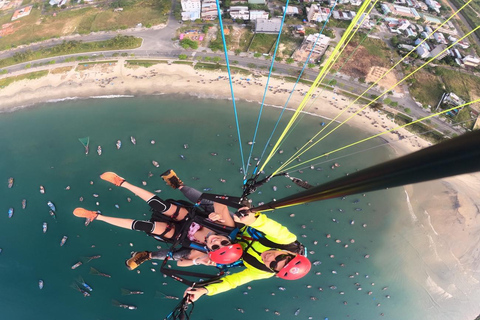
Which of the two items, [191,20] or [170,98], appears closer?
[170,98]

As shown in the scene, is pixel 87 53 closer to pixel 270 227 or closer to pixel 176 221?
pixel 176 221

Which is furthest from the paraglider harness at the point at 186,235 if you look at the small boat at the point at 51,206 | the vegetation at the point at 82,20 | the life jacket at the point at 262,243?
the vegetation at the point at 82,20

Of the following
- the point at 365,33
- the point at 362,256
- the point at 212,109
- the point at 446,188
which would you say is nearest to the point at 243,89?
the point at 212,109

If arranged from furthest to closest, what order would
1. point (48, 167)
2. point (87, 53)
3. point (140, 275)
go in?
point (87, 53)
point (48, 167)
point (140, 275)

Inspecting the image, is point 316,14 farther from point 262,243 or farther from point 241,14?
point 262,243

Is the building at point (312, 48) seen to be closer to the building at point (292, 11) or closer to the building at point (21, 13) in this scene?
the building at point (292, 11)
